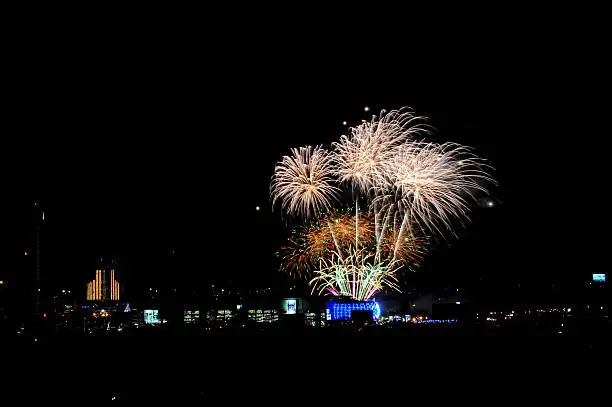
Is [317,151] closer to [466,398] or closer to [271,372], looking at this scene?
[271,372]

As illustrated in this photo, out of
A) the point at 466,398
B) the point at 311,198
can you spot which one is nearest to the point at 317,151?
the point at 311,198

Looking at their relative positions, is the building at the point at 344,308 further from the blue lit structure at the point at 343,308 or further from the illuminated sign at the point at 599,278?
the illuminated sign at the point at 599,278

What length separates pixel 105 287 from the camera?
98000 mm

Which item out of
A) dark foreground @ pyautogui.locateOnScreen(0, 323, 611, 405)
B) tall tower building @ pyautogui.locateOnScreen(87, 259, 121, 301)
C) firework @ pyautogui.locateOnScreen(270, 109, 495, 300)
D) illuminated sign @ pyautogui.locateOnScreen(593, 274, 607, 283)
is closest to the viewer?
dark foreground @ pyautogui.locateOnScreen(0, 323, 611, 405)

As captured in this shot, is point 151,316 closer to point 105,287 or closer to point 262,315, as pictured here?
point 262,315

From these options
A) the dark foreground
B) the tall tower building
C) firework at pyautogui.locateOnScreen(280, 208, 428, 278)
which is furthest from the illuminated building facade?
the tall tower building

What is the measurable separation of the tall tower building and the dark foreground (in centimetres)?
7342

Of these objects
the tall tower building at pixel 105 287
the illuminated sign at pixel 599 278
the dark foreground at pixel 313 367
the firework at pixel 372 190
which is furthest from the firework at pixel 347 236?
the tall tower building at pixel 105 287

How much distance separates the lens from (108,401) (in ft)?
41.5

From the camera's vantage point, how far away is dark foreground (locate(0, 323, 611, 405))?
1332cm

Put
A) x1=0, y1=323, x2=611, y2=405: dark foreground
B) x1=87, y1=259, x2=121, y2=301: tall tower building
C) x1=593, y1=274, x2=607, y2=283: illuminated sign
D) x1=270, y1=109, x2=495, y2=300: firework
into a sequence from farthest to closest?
x1=87, y1=259, x2=121, y2=301: tall tower building, x1=593, y1=274, x2=607, y2=283: illuminated sign, x1=270, y1=109, x2=495, y2=300: firework, x1=0, y1=323, x2=611, y2=405: dark foreground

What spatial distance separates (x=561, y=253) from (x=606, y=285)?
54.5 feet

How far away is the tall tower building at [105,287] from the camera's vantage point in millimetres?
95713

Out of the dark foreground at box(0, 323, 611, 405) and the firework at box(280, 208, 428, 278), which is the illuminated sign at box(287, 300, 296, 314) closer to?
the firework at box(280, 208, 428, 278)
